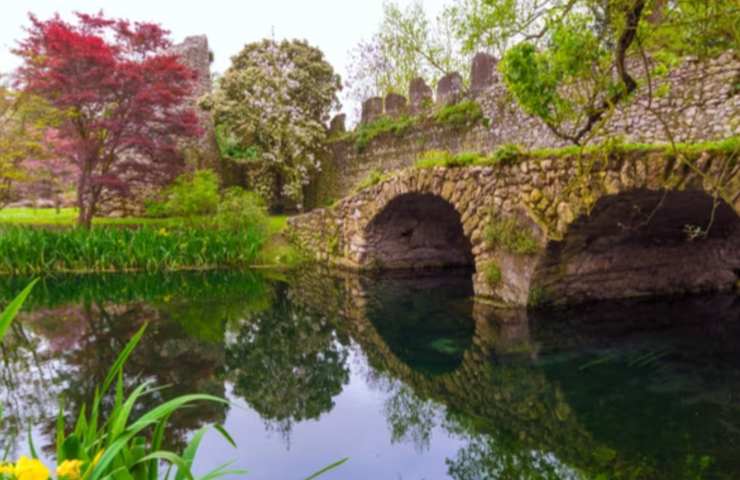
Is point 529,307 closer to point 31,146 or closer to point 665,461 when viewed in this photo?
point 665,461

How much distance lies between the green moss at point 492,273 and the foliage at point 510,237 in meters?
0.33

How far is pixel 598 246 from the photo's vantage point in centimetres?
827

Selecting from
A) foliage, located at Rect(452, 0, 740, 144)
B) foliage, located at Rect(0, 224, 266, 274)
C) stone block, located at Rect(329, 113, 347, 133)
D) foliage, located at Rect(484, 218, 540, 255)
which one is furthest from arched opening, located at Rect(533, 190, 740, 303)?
stone block, located at Rect(329, 113, 347, 133)

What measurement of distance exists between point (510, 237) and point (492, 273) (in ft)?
2.84

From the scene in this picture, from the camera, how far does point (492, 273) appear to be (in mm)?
8961

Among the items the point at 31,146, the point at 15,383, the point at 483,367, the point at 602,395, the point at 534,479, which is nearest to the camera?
the point at 534,479

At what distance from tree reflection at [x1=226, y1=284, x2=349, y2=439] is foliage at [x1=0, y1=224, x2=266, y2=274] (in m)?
5.25

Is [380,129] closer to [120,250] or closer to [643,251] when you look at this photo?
[120,250]

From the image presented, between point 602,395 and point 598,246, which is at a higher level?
point 598,246

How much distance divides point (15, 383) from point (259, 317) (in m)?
3.63

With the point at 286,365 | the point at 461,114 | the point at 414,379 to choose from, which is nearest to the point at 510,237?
the point at 414,379

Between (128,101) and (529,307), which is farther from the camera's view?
(128,101)

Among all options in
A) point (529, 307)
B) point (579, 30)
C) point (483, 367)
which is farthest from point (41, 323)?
point (579, 30)

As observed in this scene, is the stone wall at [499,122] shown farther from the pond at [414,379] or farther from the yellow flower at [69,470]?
the yellow flower at [69,470]
